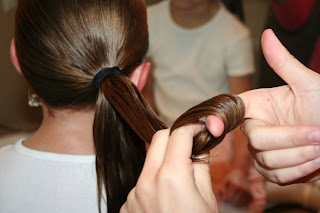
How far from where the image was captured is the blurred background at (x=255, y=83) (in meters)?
1.35

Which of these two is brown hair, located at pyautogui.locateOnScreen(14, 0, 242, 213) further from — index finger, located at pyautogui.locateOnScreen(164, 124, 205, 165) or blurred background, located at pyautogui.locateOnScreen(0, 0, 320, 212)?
blurred background, located at pyautogui.locateOnScreen(0, 0, 320, 212)

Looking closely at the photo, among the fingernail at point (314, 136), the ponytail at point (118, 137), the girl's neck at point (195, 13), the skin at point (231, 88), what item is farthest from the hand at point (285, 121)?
the girl's neck at point (195, 13)

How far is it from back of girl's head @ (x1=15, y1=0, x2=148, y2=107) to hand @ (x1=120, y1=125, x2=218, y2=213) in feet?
0.83

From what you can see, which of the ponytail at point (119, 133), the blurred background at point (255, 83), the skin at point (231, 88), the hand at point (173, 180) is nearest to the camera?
the hand at point (173, 180)

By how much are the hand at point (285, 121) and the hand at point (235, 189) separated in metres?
0.71

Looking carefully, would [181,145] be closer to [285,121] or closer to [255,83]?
[285,121]

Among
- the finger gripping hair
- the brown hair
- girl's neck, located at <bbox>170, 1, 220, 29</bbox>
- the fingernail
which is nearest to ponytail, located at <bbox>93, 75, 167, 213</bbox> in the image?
the brown hair

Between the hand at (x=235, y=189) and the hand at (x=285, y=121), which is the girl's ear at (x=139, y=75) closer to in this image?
the hand at (x=285, y=121)

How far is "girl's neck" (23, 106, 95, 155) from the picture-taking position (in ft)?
2.37

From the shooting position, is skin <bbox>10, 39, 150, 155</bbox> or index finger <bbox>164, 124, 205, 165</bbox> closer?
index finger <bbox>164, 124, 205, 165</bbox>

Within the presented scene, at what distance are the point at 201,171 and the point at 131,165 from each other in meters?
0.26

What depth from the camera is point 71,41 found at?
647 mm

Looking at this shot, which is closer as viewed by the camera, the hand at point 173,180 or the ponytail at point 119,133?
the hand at point 173,180

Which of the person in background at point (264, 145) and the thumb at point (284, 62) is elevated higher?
the thumb at point (284, 62)
